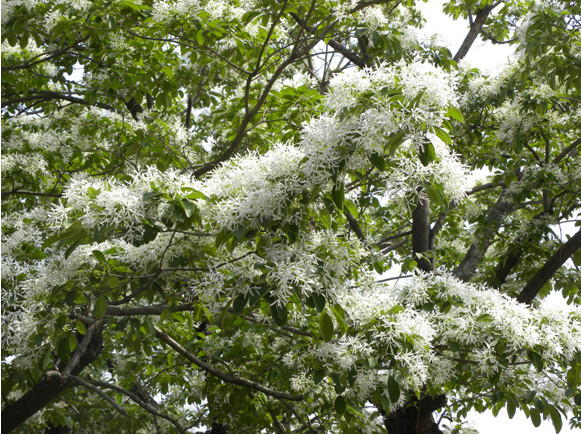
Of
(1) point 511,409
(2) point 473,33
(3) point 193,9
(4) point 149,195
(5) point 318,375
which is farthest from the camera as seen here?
(2) point 473,33

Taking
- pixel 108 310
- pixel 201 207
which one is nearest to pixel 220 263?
pixel 201 207

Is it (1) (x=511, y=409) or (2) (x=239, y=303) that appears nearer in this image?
(2) (x=239, y=303)

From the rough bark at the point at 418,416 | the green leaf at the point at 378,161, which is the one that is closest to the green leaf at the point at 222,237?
the green leaf at the point at 378,161

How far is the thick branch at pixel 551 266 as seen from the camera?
4.16m

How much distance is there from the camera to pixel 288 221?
229cm

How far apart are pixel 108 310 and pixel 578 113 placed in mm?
4344

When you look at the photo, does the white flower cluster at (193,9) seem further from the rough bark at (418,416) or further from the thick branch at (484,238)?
the thick branch at (484,238)

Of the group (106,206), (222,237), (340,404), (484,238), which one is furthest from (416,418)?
(106,206)

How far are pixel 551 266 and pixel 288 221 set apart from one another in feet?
8.79

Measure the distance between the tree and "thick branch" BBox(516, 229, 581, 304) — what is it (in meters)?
0.01

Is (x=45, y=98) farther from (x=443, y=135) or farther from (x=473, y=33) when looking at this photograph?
(x=443, y=135)

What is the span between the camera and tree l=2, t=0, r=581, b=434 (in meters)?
2.25

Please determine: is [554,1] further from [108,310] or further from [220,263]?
[108,310]

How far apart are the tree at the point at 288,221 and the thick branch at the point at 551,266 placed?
0.01m
